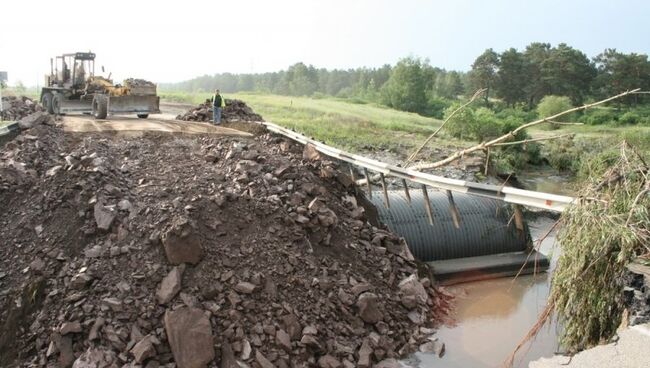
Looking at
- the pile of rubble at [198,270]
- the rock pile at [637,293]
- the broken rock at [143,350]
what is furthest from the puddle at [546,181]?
the broken rock at [143,350]

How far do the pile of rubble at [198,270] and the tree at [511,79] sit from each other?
74289mm

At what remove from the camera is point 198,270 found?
7.73 meters

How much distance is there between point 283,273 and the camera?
8258mm

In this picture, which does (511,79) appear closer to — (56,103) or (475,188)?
(56,103)

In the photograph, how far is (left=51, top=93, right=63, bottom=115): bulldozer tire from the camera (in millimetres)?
20922

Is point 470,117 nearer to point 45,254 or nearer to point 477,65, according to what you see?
point 45,254

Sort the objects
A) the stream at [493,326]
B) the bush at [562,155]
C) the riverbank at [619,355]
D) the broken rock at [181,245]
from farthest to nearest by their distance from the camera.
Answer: the bush at [562,155], the stream at [493,326], the broken rock at [181,245], the riverbank at [619,355]

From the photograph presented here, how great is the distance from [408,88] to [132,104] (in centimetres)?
6739

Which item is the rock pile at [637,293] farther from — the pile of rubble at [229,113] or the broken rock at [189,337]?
the pile of rubble at [229,113]

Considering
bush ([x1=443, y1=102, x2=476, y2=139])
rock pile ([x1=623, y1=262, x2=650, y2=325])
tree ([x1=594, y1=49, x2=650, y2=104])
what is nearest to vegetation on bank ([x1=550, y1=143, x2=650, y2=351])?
rock pile ([x1=623, y1=262, x2=650, y2=325])

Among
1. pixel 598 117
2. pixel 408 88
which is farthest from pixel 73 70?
pixel 408 88

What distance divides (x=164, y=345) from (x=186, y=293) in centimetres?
77

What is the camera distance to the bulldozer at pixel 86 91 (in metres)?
20.1

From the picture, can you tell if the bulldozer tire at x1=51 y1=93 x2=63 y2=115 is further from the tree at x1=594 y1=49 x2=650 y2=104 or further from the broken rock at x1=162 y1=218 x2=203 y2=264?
the tree at x1=594 y1=49 x2=650 y2=104
